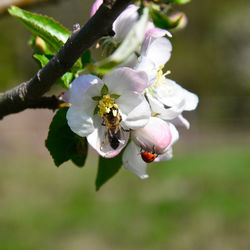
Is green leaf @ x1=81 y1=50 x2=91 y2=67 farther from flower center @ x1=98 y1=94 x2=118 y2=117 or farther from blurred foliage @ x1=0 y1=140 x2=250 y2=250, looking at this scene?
blurred foliage @ x1=0 y1=140 x2=250 y2=250

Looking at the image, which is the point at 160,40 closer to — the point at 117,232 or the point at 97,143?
the point at 97,143

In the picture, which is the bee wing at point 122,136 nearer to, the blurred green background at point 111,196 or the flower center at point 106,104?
the flower center at point 106,104

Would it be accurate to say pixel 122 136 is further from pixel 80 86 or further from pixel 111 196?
pixel 111 196

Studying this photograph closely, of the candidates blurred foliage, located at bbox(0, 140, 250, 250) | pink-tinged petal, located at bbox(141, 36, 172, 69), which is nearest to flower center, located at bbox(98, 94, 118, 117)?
pink-tinged petal, located at bbox(141, 36, 172, 69)

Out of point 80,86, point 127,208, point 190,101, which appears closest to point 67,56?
point 80,86

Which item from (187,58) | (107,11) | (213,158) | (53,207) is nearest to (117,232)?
(53,207)

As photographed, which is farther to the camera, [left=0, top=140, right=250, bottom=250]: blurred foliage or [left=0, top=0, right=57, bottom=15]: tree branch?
[left=0, top=140, right=250, bottom=250]: blurred foliage

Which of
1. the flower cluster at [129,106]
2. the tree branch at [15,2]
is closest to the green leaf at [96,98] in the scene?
the flower cluster at [129,106]
